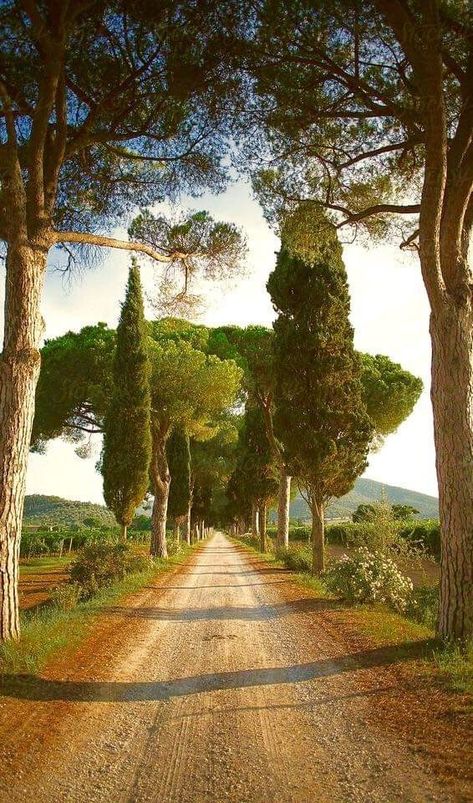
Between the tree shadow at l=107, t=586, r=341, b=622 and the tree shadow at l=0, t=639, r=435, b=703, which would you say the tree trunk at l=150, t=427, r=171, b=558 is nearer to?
the tree shadow at l=107, t=586, r=341, b=622

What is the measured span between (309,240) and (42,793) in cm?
915

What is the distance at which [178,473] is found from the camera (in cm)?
3419

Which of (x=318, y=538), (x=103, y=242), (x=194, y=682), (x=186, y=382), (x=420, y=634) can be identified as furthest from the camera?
(x=186, y=382)

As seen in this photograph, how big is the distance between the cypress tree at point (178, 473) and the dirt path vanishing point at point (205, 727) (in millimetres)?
26656

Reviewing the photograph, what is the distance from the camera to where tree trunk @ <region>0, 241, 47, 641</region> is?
628 centimetres

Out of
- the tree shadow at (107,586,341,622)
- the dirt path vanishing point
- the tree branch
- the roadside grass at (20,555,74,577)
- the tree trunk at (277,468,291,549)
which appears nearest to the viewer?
the dirt path vanishing point

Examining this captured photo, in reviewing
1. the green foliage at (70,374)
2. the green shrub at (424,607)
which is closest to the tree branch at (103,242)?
the green shrub at (424,607)

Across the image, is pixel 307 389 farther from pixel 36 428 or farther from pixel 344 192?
pixel 36 428

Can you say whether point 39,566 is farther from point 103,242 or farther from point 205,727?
point 205,727

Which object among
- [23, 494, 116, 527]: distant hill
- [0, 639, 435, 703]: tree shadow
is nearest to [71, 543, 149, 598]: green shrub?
[0, 639, 435, 703]: tree shadow

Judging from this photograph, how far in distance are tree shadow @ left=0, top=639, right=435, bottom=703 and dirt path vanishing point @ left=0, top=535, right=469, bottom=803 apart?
0.06 feet

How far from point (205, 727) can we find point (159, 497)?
1703 centimetres

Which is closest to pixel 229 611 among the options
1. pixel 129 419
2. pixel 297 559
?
pixel 297 559

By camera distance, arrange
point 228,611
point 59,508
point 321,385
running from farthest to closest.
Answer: point 59,508 < point 321,385 < point 228,611
